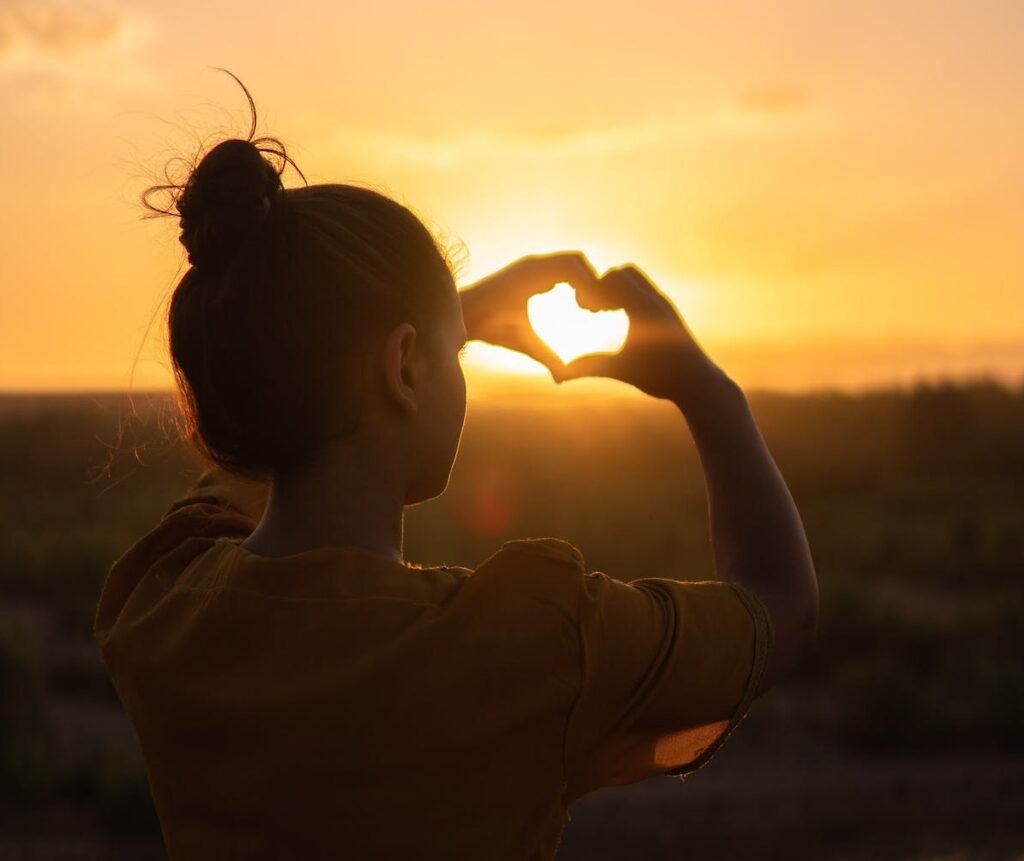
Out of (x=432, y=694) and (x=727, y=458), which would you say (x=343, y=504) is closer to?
(x=432, y=694)

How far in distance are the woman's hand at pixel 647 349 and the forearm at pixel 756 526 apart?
0.13ft

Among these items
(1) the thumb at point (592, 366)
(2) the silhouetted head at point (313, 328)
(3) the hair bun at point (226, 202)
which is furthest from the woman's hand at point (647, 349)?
(3) the hair bun at point (226, 202)

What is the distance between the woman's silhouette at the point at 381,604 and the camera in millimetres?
1259

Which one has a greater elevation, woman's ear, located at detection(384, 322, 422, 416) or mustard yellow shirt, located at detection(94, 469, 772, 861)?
woman's ear, located at detection(384, 322, 422, 416)

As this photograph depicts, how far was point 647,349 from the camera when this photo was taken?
149cm

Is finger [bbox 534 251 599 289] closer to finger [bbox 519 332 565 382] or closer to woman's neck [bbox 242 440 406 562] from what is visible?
finger [bbox 519 332 565 382]

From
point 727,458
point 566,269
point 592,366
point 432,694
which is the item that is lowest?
point 432,694

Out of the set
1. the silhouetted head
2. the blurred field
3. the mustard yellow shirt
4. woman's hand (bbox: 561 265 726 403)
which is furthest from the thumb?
the blurred field

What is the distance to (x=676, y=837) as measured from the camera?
772 centimetres

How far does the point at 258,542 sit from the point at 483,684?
0.97 ft

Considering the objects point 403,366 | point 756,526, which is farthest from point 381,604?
point 756,526

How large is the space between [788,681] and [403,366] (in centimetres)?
1068

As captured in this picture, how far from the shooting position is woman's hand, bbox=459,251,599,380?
5.19 ft

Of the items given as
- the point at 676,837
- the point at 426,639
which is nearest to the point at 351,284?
the point at 426,639
